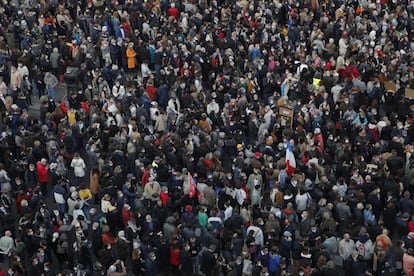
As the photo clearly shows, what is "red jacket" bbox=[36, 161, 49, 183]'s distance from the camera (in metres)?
21.8

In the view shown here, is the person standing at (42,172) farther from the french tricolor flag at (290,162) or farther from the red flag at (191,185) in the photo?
the french tricolor flag at (290,162)

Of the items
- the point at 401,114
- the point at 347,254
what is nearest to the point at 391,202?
the point at 347,254

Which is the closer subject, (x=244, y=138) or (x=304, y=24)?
(x=244, y=138)

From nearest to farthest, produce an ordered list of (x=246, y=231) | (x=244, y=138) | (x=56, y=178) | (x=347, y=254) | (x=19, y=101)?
(x=347, y=254) → (x=246, y=231) → (x=56, y=178) → (x=244, y=138) → (x=19, y=101)

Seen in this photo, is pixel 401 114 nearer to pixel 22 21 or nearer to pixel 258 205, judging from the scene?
pixel 258 205

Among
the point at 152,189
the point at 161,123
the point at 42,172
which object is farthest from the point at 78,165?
the point at 161,123

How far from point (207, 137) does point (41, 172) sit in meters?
4.79

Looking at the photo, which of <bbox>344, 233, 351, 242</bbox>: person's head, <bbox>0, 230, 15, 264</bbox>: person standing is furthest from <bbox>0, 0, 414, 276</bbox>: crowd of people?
<bbox>344, 233, 351, 242</bbox>: person's head

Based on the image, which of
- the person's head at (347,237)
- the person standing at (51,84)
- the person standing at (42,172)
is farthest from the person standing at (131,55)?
the person's head at (347,237)

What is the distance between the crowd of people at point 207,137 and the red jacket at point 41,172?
66mm

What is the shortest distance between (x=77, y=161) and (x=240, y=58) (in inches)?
311

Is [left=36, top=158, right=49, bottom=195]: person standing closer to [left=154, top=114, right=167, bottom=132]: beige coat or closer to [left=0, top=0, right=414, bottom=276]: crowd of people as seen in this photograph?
[left=0, top=0, right=414, bottom=276]: crowd of people

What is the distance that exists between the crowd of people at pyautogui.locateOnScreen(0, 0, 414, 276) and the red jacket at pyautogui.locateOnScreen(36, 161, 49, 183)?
66 millimetres

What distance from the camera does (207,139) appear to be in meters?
22.8
